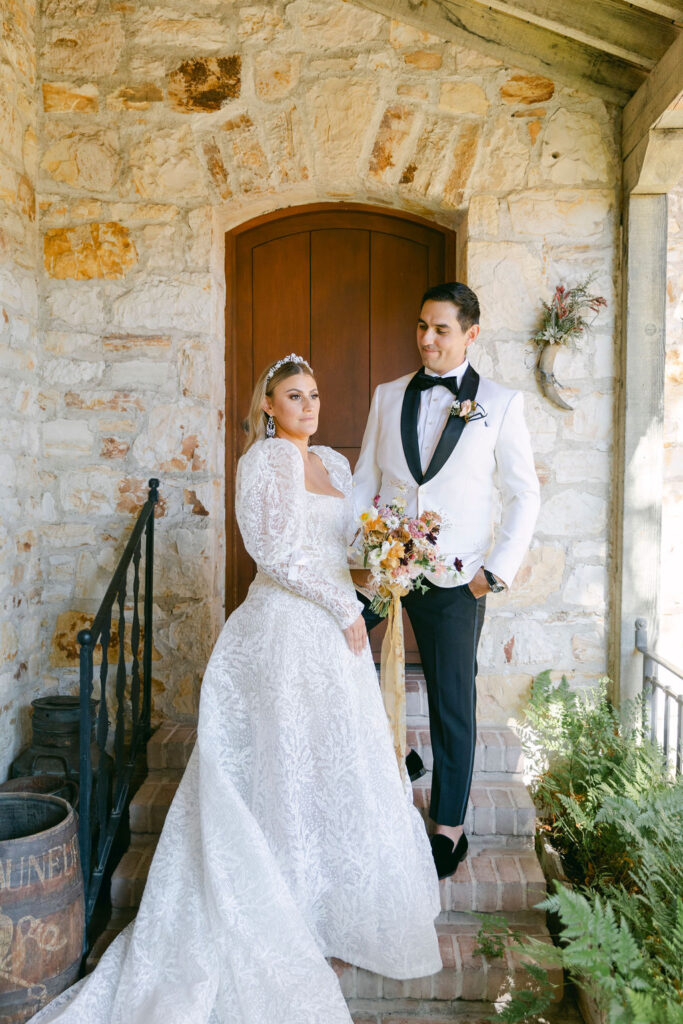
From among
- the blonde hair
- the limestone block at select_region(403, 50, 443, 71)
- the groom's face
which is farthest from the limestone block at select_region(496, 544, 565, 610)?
the limestone block at select_region(403, 50, 443, 71)

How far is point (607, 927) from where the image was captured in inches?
80.8

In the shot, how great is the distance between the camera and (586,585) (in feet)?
12.2

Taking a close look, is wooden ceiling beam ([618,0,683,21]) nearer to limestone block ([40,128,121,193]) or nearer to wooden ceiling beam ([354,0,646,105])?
wooden ceiling beam ([354,0,646,105])

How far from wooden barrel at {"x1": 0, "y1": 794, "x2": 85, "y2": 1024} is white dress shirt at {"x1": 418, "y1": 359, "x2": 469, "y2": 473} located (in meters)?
1.74

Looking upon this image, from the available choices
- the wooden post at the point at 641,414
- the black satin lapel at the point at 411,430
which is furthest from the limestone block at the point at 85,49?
the wooden post at the point at 641,414

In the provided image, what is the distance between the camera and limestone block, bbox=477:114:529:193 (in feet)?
11.9

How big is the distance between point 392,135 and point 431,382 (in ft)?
4.89

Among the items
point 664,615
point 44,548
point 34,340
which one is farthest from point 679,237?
point 44,548

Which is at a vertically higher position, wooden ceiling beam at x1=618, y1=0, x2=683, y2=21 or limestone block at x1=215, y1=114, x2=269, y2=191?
wooden ceiling beam at x1=618, y1=0, x2=683, y2=21

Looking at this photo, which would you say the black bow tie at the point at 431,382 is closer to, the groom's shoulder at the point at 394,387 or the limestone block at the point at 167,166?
the groom's shoulder at the point at 394,387

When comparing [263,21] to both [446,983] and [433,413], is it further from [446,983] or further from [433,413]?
[446,983]

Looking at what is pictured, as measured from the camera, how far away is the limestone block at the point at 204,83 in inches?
144

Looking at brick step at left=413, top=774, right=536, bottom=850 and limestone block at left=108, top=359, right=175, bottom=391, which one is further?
limestone block at left=108, top=359, right=175, bottom=391

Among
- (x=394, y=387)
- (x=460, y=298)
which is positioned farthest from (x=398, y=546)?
(x=460, y=298)
